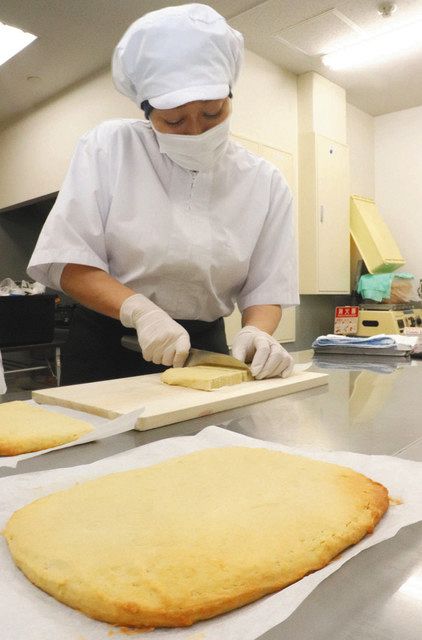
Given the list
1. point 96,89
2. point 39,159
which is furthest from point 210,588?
point 39,159

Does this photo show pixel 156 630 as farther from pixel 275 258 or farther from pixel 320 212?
pixel 320 212

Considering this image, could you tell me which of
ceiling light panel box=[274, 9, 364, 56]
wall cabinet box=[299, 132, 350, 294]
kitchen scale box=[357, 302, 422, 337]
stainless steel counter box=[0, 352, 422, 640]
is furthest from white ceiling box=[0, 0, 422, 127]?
stainless steel counter box=[0, 352, 422, 640]

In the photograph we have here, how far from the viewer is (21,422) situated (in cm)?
84

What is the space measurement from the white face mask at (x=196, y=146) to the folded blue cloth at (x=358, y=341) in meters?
0.82

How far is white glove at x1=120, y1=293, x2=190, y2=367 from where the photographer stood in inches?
49.1

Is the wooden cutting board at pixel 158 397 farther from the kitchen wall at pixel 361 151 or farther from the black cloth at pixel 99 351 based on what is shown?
the kitchen wall at pixel 361 151

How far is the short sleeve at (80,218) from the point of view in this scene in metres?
1.35

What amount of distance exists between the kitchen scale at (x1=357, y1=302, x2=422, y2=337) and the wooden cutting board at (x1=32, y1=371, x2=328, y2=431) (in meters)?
3.03

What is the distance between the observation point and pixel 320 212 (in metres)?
4.16

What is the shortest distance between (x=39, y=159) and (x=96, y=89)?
946 millimetres

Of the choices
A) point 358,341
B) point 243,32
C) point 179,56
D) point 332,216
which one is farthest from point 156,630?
point 332,216

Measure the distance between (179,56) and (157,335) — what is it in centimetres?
69

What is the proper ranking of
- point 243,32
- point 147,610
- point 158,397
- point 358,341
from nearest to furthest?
point 147,610 → point 158,397 → point 358,341 → point 243,32

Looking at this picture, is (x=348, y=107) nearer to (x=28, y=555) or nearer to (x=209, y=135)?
(x=209, y=135)
